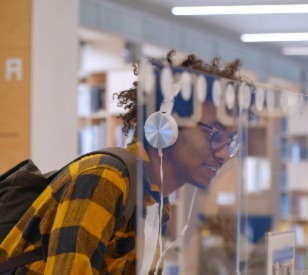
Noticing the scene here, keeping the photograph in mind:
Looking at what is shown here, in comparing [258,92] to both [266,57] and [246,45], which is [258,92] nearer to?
[246,45]

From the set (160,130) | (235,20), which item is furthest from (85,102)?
(160,130)

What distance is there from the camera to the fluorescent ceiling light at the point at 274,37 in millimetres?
10880

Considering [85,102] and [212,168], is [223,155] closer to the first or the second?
[212,168]

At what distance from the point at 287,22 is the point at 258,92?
855cm

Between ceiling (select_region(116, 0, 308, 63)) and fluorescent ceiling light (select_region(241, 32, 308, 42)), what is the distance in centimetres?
14

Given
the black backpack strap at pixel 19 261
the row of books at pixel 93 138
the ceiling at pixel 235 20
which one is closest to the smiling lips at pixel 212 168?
the black backpack strap at pixel 19 261

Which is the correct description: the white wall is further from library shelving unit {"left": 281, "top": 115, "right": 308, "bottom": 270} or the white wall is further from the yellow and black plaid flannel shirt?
the yellow and black plaid flannel shirt

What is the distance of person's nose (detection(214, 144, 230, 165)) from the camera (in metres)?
1.42

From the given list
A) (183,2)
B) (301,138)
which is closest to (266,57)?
(183,2)

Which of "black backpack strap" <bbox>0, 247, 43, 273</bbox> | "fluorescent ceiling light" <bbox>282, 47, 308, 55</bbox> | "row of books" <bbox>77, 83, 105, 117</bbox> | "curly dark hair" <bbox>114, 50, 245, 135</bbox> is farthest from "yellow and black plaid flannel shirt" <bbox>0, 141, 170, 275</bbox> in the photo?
"fluorescent ceiling light" <bbox>282, 47, 308, 55</bbox>

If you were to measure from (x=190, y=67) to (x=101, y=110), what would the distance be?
564 cm

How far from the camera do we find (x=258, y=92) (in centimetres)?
156

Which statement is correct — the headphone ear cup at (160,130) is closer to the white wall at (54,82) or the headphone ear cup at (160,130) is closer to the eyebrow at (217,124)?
the eyebrow at (217,124)

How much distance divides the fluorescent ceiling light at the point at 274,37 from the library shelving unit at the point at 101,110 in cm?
414
